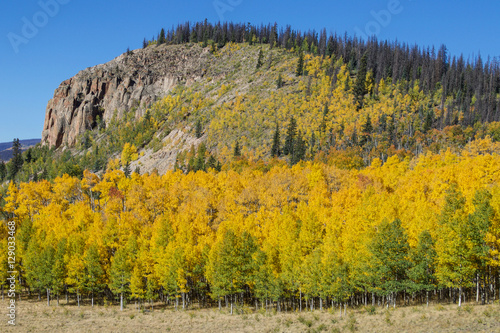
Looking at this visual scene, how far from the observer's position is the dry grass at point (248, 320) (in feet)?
96.5

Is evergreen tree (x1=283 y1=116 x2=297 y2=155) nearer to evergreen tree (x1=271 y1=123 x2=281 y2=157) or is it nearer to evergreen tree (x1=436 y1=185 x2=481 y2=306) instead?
evergreen tree (x1=271 y1=123 x2=281 y2=157)

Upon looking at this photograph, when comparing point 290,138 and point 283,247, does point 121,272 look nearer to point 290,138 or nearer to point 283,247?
point 283,247

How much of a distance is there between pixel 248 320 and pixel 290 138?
95716 mm

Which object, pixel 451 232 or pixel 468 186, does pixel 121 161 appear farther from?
pixel 451 232

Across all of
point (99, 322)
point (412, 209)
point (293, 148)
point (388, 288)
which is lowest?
point (99, 322)

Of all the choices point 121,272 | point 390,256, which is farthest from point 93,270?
point 390,256

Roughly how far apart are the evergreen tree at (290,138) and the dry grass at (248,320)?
3470 inches

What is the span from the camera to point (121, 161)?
172 metres

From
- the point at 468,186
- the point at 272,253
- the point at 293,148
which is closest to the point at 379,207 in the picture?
the point at 272,253

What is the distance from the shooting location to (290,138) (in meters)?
130

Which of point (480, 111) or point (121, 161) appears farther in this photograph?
point (121, 161)

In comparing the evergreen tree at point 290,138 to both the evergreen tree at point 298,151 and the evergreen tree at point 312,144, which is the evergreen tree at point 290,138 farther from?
the evergreen tree at point 312,144

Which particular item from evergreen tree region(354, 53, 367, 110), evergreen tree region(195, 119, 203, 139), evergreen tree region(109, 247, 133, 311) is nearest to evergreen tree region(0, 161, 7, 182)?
evergreen tree region(195, 119, 203, 139)

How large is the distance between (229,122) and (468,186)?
107 meters
